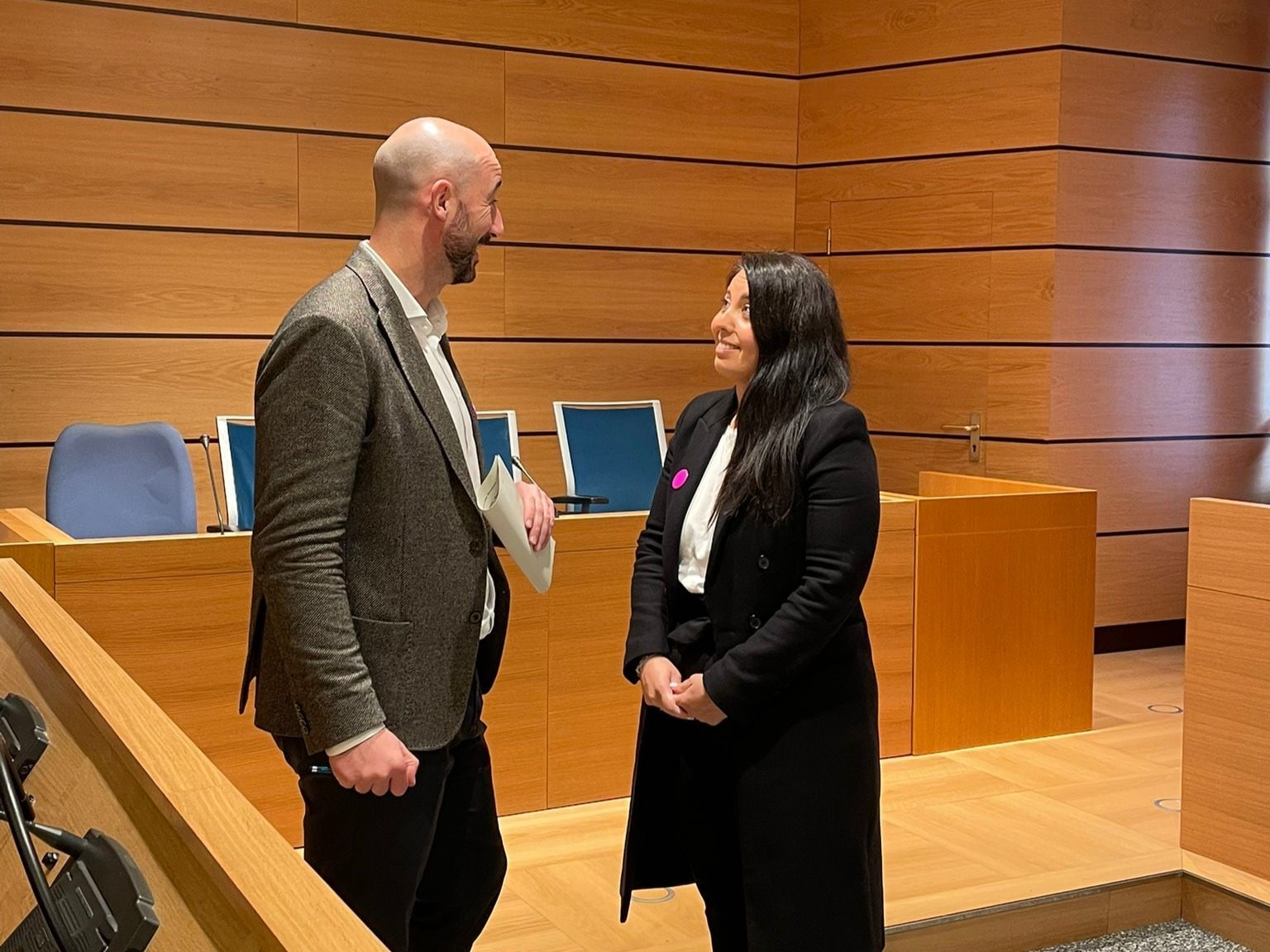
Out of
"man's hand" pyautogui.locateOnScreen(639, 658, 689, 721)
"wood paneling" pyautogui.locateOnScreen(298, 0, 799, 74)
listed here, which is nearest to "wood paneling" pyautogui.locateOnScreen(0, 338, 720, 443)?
"wood paneling" pyautogui.locateOnScreen(298, 0, 799, 74)

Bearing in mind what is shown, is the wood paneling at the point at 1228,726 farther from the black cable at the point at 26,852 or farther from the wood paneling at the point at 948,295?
the black cable at the point at 26,852

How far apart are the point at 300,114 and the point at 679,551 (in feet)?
12.8

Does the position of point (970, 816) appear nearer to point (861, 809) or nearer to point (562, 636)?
point (562, 636)

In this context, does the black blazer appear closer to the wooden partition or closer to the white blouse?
the white blouse

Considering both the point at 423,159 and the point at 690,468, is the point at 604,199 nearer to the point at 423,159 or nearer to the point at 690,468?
the point at 690,468

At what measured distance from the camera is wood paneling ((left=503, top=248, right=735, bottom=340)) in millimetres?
6102

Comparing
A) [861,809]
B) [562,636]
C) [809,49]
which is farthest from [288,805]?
[809,49]

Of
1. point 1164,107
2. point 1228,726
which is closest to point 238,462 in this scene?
point 1228,726

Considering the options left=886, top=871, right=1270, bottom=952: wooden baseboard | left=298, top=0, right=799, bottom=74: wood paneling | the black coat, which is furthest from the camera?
left=298, top=0, right=799, bottom=74: wood paneling

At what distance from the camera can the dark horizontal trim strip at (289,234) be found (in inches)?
203

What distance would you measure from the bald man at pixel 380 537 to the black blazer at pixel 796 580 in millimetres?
341

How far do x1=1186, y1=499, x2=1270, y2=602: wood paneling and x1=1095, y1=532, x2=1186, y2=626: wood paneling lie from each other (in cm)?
260

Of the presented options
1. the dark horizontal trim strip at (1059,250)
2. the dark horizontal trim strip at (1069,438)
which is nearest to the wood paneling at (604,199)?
the dark horizontal trim strip at (1059,250)

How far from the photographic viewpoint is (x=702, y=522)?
2203mm
